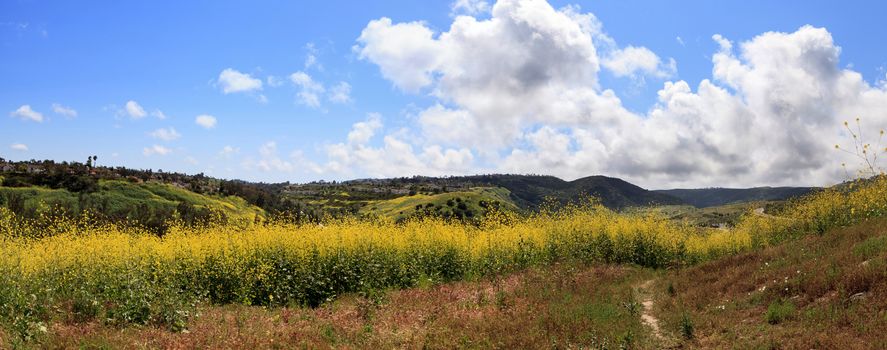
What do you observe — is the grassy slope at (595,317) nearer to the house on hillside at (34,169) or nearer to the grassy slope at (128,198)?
the grassy slope at (128,198)

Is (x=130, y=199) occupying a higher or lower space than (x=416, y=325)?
higher

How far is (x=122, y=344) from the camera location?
37.8 ft

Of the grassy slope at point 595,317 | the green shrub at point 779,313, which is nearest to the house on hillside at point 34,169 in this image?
the grassy slope at point 595,317

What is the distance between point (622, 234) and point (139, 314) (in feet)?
83.5

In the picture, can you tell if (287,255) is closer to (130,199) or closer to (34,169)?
(130,199)

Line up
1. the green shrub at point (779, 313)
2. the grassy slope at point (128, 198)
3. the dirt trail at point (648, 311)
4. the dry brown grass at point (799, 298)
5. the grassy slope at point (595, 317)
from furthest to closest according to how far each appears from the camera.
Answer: the grassy slope at point (128, 198)
the dirt trail at point (648, 311)
the green shrub at point (779, 313)
the grassy slope at point (595, 317)
the dry brown grass at point (799, 298)

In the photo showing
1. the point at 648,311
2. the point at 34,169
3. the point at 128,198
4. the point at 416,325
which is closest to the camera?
the point at 416,325

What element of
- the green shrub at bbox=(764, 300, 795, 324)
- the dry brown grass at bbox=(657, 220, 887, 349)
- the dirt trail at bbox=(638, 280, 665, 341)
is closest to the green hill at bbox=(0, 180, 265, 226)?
the dirt trail at bbox=(638, 280, 665, 341)

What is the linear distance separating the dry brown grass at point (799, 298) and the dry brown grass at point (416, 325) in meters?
1.98

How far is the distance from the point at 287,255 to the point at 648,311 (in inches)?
532

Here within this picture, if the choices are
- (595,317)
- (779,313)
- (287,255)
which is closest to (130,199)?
(287,255)

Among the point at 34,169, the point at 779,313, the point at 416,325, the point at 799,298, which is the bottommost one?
the point at 416,325

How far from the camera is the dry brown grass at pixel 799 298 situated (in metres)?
11.0

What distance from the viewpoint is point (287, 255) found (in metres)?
19.0
